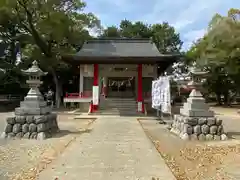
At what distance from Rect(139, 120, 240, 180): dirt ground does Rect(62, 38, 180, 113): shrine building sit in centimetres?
1043

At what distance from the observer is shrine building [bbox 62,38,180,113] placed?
19578mm

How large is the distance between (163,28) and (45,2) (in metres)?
27.6

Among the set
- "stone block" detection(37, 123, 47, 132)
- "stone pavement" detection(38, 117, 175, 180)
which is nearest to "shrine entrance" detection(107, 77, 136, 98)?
"stone block" detection(37, 123, 47, 132)

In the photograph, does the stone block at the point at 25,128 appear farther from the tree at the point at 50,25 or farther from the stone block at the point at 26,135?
the tree at the point at 50,25

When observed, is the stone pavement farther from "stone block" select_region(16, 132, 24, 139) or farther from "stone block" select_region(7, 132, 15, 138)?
"stone block" select_region(7, 132, 15, 138)

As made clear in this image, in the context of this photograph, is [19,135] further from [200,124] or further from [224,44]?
[224,44]

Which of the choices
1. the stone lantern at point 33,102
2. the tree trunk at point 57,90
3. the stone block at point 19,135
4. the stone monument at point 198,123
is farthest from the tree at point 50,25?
the stone monument at point 198,123

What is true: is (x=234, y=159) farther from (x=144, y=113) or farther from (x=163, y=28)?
(x=163, y=28)

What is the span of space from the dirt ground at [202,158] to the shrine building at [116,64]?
410 inches

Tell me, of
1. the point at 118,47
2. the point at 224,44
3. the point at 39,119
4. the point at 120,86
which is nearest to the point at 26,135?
the point at 39,119

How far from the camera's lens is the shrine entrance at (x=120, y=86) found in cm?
2913

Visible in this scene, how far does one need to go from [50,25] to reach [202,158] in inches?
750

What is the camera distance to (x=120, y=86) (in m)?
31.7

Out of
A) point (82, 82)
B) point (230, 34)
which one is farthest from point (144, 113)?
point (230, 34)
